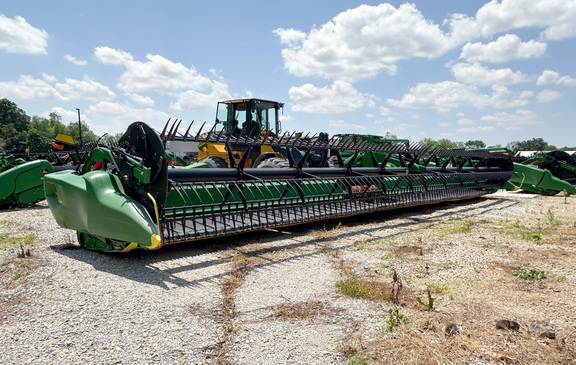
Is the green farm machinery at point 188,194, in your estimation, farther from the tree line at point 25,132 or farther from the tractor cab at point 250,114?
the tree line at point 25,132

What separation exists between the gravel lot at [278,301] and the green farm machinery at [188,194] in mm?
356

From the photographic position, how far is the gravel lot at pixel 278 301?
2.40m

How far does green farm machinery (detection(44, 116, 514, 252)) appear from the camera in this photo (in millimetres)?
4035

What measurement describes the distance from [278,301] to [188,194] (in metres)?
2.54

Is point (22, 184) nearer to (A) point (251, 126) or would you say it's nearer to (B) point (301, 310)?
(A) point (251, 126)

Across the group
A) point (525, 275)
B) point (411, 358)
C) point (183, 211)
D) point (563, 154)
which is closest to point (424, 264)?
point (525, 275)

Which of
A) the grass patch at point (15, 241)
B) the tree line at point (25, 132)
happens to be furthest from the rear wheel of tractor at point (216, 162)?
the tree line at point (25, 132)

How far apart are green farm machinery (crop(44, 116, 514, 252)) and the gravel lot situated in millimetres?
356

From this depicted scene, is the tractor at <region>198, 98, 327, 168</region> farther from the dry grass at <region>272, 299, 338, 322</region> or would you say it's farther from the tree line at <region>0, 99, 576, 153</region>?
the tree line at <region>0, 99, 576, 153</region>

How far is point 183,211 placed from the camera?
14.7ft

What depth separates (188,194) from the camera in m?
5.30

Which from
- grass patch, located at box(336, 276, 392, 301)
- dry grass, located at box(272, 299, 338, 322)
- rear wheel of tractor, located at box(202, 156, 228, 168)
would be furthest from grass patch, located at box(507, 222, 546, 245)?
rear wheel of tractor, located at box(202, 156, 228, 168)

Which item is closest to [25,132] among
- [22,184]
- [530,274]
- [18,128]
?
[18,128]

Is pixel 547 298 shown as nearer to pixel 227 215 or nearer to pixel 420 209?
pixel 227 215
